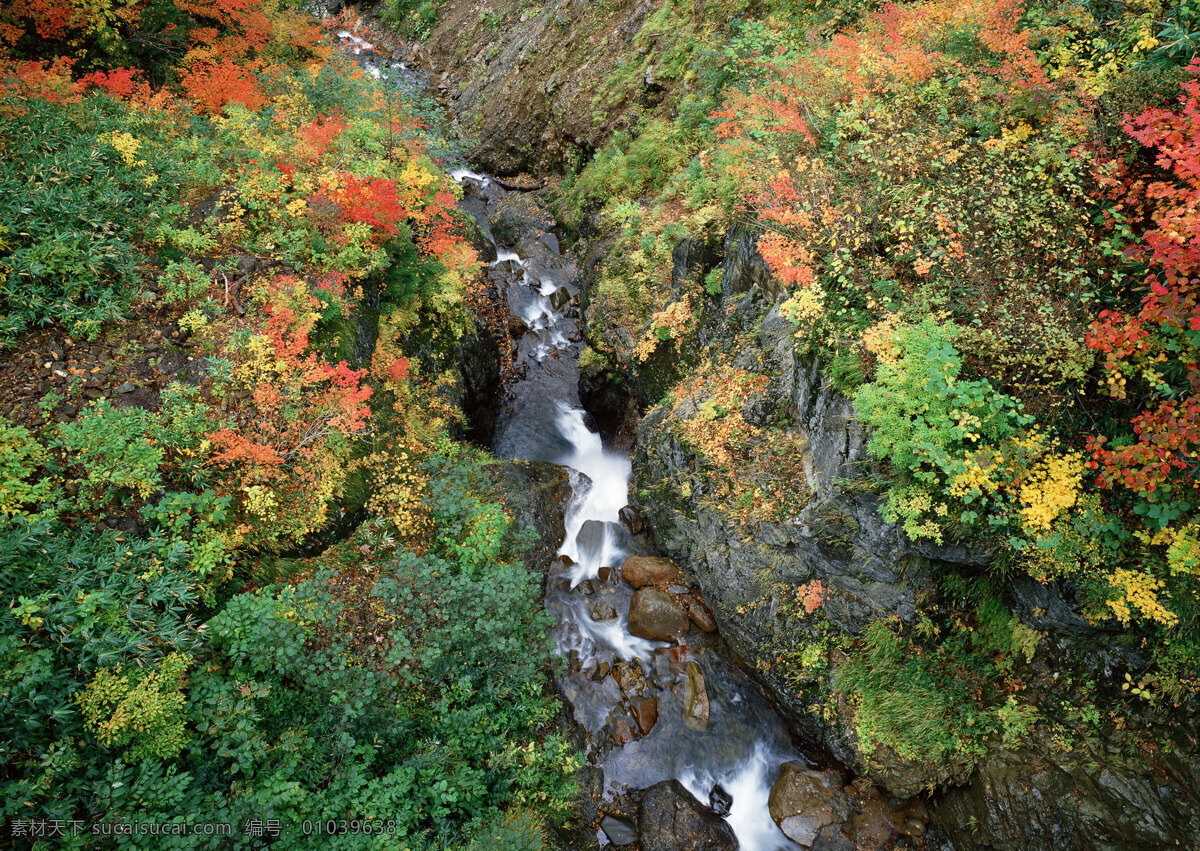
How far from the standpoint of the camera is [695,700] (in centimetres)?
1009

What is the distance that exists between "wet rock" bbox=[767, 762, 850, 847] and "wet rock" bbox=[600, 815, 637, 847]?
2.43 m

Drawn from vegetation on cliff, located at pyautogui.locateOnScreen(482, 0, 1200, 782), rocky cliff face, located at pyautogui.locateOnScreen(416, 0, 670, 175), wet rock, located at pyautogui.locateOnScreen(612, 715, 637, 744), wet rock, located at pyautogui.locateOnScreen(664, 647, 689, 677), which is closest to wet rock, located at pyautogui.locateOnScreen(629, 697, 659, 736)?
wet rock, located at pyautogui.locateOnScreen(612, 715, 637, 744)

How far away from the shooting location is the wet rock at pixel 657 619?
10.8 meters

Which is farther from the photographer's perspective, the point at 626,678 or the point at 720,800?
the point at 626,678

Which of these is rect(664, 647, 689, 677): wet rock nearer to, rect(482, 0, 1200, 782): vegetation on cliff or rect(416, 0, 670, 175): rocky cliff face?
rect(482, 0, 1200, 782): vegetation on cliff

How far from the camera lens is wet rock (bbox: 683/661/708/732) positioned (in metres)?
9.91

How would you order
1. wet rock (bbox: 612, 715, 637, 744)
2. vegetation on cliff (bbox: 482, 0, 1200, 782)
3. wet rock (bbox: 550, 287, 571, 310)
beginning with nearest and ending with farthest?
1. vegetation on cliff (bbox: 482, 0, 1200, 782)
2. wet rock (bbox: 612, 715, 637, 744)
3. wet rock (bbox: 550, 287, 571, 310)

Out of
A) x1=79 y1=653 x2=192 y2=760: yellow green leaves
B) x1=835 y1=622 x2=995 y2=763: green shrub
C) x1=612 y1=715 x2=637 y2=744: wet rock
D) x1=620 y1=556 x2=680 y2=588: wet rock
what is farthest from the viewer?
x1=620 y1=556 x2=680 y2=588: wet rock

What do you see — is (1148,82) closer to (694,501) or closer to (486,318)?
(694,501)

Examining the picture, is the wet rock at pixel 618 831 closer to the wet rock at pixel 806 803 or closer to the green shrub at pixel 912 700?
the wet rock at pixel 806 803

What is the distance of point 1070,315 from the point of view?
644 cm

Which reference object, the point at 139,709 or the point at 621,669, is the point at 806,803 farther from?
the point at 139,709

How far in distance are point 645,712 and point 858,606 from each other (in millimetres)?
4427

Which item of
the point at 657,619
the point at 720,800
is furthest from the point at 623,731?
the point at 657,619
